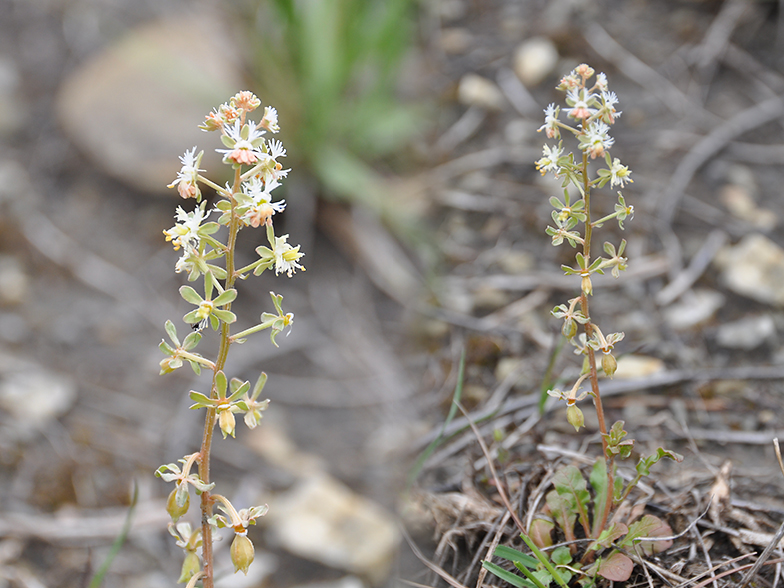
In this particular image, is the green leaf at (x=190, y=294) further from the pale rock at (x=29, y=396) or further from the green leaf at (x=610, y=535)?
the pale rock at (x=29, y=396)

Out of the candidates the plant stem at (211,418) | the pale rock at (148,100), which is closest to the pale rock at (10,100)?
the pale rock at (148,100)

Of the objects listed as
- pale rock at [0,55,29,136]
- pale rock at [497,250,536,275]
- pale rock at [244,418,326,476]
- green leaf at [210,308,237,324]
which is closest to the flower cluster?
green leaf at [210,308,237,324]

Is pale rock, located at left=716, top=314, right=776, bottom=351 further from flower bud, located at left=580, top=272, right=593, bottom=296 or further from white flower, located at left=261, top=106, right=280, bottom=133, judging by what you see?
white flower, located at left=261, top=106, right=280, bottom=133

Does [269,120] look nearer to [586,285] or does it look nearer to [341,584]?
[586,285]

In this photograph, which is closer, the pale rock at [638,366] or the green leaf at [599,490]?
the green leaf at [599,490]

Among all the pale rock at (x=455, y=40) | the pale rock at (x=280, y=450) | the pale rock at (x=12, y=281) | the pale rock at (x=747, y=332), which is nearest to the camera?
the pale rock at (x=747, y=332)

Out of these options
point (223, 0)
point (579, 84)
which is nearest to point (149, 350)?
point (579, 84)

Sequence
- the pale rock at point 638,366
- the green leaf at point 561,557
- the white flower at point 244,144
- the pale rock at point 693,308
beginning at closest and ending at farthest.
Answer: the white flower at point 244,144
the green leaf at point 561,557
the pale rock at point 638,366
the pale rock at point 693,308

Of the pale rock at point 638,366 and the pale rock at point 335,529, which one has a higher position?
the pale rock at point 638,366
